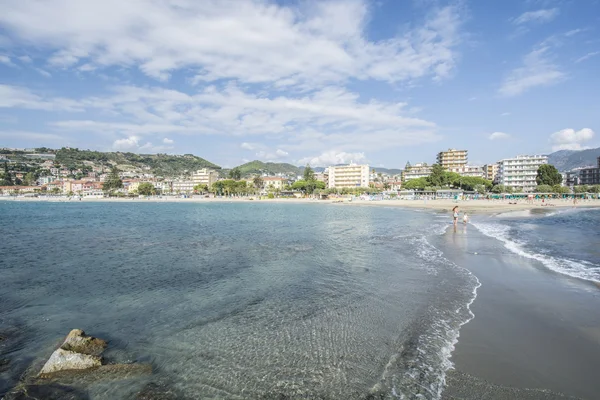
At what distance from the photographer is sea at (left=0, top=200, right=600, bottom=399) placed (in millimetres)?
5816

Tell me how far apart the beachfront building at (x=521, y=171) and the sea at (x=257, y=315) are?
120m

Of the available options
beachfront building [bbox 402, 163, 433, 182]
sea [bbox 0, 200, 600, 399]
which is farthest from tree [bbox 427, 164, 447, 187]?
sea [bbox 0, 200, 600, 399]

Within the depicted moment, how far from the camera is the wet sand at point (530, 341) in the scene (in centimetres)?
538

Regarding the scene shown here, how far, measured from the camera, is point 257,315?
888cm

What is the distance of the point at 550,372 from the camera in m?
5.82

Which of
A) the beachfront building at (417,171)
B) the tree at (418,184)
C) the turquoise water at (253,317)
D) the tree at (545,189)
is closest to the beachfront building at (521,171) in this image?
the tree at (545,189)

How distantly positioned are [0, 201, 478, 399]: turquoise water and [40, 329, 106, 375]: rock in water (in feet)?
1.06

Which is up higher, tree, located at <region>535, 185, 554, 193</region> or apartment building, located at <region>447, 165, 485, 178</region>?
apartment building, located at <region>447, 165, 485, 178</region>

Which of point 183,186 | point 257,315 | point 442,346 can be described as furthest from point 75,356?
point 183,186

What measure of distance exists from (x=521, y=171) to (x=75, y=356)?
465ft

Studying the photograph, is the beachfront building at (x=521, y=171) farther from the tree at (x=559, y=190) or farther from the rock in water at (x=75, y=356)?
the rock in water at (x=75, y=356)

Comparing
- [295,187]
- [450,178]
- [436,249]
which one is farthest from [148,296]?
[295,187]

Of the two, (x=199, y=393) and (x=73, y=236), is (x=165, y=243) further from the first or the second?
(x=199, y=393)

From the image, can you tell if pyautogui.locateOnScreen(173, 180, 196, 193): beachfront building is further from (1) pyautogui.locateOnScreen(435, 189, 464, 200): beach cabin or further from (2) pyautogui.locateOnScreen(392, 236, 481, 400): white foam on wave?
(2) pyautogui.locateOnScreen(392, 236, 481, 400): white foam on wave
